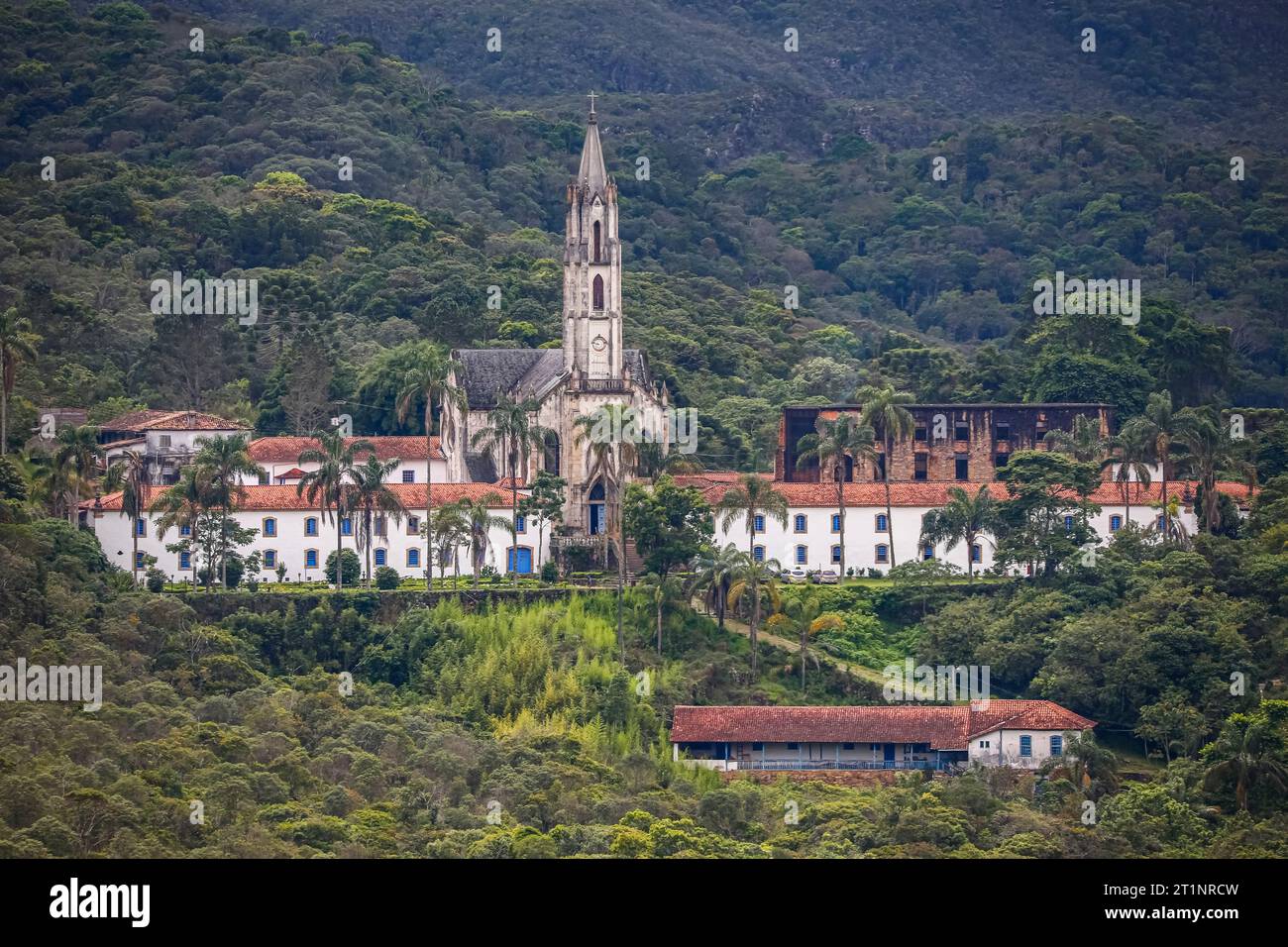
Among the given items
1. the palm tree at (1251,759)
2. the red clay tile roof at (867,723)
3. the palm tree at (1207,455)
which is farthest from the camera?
the palm tree at (1207,455)

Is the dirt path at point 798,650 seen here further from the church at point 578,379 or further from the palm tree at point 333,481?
the palm tree at point 333,481

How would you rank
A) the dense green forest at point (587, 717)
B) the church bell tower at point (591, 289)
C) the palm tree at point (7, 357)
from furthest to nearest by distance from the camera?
the church bell tower at point (591, 289), the palm tree at point (7, 357), the dense green forest at point (587, 717)

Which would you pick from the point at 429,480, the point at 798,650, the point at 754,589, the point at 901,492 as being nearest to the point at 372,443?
the point at 429,480

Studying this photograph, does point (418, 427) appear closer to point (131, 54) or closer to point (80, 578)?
point (80, 578)

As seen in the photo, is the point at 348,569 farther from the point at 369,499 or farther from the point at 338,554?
the point at 369,499

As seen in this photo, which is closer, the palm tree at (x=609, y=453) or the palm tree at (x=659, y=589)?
the palm tree at (x=659, y=589)

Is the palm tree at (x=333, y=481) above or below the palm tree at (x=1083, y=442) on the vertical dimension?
below

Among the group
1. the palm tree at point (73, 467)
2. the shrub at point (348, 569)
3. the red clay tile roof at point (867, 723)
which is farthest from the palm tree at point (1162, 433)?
the palm tree at point (73, 467)
